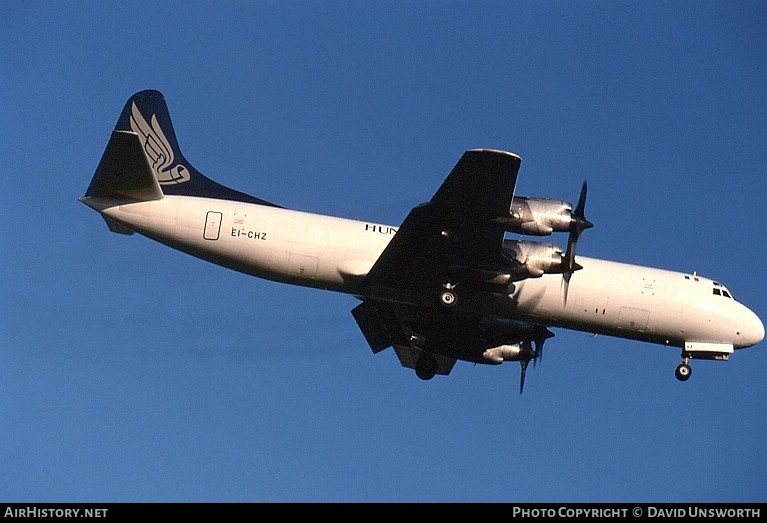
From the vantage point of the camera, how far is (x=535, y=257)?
26031mm

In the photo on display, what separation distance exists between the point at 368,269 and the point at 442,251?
2.04m

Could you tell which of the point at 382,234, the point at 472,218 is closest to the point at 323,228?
the point at 382,234

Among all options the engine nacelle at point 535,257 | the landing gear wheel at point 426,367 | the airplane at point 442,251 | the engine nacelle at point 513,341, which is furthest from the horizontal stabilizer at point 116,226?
the engine nacelle at point 513,341

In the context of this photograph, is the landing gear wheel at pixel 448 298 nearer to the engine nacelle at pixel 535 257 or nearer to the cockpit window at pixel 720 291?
the engine nacelle at pixel 535 257

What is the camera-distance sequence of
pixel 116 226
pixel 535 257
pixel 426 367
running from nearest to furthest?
pixel 535 257, pixel 116 226, pixel 426 367

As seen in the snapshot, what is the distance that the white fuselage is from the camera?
26438mm

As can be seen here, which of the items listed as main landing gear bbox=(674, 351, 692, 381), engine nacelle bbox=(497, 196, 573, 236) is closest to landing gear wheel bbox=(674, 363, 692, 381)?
main landing gear bbox=(674, 351, 692, 381)

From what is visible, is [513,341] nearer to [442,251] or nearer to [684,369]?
[684,369]

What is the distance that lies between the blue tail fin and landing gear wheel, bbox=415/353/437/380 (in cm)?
799

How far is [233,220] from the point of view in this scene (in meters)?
26.6

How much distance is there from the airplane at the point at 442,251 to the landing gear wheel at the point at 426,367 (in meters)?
2.21

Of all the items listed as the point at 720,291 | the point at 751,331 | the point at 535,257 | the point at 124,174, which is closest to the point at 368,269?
the point at 535,257
